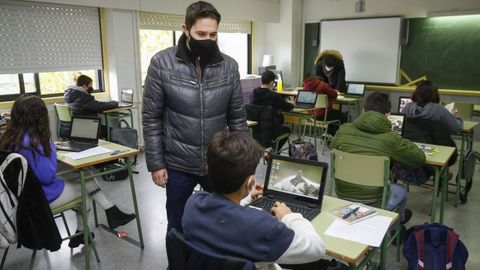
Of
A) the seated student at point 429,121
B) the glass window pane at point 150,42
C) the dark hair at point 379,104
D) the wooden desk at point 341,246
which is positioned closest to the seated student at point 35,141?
the wooden desk at point 341,246

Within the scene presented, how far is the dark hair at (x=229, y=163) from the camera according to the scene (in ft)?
4.13

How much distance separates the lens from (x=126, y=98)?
5719 mm

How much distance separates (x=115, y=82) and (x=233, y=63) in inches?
161

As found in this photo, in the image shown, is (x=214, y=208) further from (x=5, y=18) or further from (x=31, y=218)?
(x=5, y=18)

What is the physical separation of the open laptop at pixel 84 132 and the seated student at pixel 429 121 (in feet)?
8.96

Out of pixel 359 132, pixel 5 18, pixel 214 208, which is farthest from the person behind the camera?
pixel 5 18

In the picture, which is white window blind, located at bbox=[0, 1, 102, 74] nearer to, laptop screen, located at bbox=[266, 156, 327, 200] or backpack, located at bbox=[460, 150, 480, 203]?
laptop screen, located at bbox=[266, 156, 327, 200]

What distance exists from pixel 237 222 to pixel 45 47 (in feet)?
15.9

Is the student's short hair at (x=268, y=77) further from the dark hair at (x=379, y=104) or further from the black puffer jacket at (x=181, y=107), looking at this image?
the black puffer jacket at (x=181, y=107)

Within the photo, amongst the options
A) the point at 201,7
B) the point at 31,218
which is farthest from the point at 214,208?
the point at 31,218

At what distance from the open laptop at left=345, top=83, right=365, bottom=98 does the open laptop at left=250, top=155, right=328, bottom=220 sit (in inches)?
213

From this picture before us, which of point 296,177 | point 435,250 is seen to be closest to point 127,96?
point 296,177

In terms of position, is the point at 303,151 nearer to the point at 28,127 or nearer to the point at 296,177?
the point at 296,177

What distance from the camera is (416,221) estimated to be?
3.58 metres
